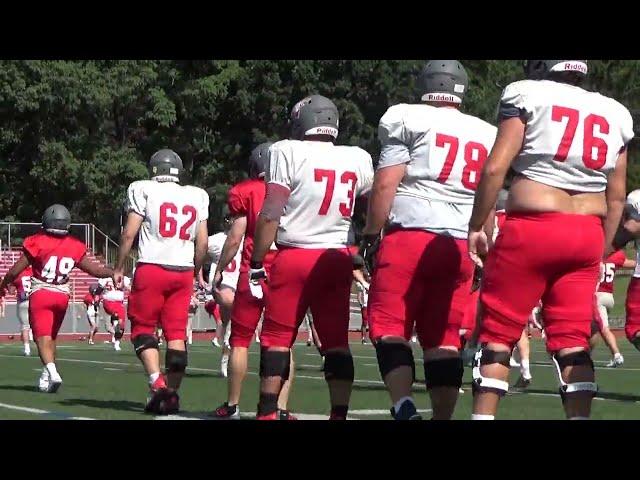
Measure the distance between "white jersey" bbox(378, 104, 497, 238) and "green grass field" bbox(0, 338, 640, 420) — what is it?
2.43m

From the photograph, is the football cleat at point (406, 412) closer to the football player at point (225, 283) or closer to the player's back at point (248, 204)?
the player's back at point (248, 204)

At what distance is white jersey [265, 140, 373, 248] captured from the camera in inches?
336

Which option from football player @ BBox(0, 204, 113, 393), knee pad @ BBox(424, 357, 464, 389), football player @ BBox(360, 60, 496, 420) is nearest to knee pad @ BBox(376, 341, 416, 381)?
football player @ BBox(360, 60, 496, 420)

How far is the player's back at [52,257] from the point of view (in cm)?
1381

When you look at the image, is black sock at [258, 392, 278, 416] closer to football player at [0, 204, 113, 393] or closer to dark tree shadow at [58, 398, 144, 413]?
dark tree shadow at [58, 398, 144, 413]

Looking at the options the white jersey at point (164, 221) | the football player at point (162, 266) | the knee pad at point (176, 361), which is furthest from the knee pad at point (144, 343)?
the white jersey at point (164, 221)

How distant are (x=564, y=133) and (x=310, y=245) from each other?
7.27 feet

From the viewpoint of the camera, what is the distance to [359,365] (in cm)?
1850

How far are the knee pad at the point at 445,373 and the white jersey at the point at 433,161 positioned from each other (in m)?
0.71
